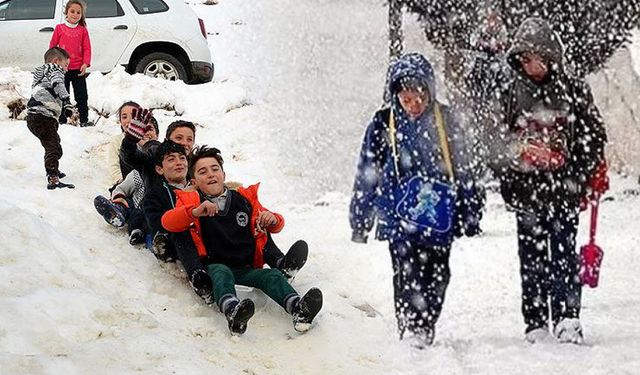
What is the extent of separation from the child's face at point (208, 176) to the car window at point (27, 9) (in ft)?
22.6

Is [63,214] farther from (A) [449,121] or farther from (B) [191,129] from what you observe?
(A) [449,121]

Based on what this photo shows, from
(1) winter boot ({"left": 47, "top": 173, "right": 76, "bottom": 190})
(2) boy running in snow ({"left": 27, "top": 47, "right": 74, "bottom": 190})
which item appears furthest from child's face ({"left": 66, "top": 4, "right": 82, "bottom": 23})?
(1) winter boot ({"left": 47, "top": 173, "right": 76, "bottom": 190})

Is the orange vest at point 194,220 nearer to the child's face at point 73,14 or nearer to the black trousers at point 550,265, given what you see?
the black trousers at point 550,265

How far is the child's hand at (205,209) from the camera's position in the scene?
4.84 m

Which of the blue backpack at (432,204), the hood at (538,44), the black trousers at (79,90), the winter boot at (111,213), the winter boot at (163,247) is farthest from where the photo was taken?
the black trousers at (79,90)

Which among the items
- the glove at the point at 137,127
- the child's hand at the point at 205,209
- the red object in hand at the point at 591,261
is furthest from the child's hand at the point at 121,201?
the red object in hand at the point at 591,261

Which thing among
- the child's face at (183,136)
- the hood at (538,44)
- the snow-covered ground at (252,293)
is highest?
the hood at (538,44)

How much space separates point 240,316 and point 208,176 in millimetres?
1055

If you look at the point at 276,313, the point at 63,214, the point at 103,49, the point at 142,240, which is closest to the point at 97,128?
the point at 103,49

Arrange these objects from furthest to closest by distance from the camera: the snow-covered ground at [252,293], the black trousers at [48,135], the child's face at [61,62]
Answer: the child's face at [61,62] → the black trousers at [48,135] → the snow-covered ground at [252,293]

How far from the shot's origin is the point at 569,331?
4242mm

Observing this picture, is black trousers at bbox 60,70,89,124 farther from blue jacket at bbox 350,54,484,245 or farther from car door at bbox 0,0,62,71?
blue jacket at bbox 350,54,484,245

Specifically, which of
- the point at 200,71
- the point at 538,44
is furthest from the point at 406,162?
the point at 200,71

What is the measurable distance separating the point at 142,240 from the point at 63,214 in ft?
2.98
